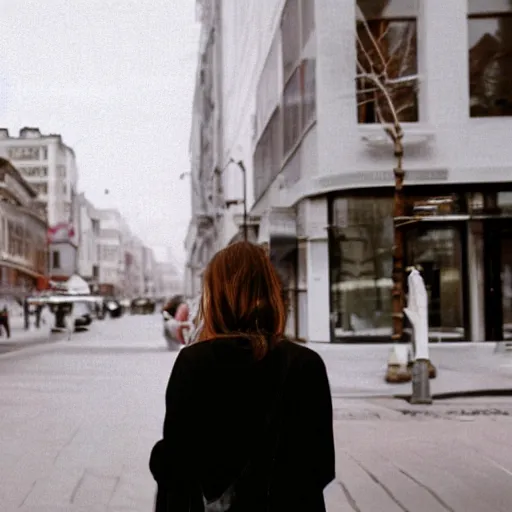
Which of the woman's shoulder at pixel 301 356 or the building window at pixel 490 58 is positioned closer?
the woman's shoulder at pixel 301 356

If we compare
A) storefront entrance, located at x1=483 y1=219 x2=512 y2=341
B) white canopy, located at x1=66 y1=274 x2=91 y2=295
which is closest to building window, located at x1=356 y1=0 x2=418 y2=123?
storefront entrance, located at x1=483 y1=219 x2=512 y2=341

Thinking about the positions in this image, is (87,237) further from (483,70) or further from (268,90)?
(483,70)

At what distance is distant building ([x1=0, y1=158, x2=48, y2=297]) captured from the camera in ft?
48.9

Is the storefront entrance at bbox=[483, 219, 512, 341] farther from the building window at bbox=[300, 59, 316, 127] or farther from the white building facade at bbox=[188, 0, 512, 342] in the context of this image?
the building window at bbox=[300, 59, 316, 127]

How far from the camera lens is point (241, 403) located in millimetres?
1968

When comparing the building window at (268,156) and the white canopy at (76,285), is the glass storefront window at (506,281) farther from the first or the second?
the white canopy at (76,285)

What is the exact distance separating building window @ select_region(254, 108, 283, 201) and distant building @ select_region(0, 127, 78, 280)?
568 cm

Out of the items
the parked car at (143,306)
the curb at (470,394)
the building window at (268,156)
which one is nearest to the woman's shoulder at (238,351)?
the curb at (470,394)

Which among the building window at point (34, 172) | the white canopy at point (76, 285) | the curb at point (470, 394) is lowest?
the curb at point (470, 394)

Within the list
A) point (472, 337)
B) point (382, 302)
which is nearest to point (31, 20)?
point (382, 302)

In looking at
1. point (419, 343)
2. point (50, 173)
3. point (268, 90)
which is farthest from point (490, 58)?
point (268, 90)

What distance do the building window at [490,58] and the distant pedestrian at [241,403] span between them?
1170 centimetres

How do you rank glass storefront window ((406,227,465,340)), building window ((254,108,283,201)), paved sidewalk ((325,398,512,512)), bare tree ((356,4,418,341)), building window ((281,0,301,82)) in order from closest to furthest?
paved sidewalk ((325,398,512,512))
glass storefront window ((406,227,465,340))
bare tree ((356,4,418,341))
building window ((281,0,301,82))
building window ((254,108,283,201))

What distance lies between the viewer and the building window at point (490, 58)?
1298 cm
